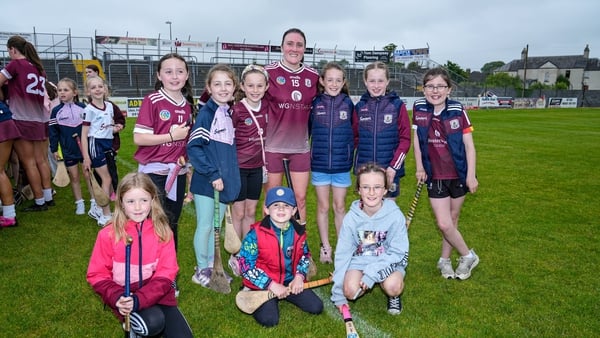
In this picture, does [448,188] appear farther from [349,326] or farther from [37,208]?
[37,208]

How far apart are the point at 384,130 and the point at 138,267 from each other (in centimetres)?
255

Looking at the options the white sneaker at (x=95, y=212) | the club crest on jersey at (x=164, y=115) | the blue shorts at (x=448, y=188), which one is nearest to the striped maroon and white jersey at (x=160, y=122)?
the club crest on jersey at (x=164, y=115)

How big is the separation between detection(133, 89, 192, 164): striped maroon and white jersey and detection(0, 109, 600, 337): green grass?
4.22ft

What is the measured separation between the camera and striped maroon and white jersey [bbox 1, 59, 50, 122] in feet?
18.5

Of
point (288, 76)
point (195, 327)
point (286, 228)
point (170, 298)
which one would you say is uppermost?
point (288, 76)

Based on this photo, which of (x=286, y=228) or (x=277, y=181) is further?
(x=277, y=181)

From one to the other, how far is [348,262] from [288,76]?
1.94m

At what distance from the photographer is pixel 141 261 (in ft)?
9.70

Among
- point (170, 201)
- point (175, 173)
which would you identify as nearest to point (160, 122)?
point (175, 173)

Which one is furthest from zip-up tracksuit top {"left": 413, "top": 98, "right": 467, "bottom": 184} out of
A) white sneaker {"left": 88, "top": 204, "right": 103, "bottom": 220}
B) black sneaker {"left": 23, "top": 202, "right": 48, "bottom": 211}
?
black sneaker {"left": 23, "top": 202, "right": 48, "bottom": 211}

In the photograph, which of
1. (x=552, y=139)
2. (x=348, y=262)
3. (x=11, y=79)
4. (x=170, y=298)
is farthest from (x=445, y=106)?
(x=552, y=139)

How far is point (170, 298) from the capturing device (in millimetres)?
3074

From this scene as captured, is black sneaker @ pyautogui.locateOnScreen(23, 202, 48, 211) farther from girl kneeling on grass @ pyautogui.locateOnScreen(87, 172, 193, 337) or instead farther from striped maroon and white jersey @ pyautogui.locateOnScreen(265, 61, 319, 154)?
girl kneeling on grass @ pyautogui.locateOnScreen(87, 172, 193, 337)

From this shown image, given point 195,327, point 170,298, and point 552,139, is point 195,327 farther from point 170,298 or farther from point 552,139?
point 552,139
